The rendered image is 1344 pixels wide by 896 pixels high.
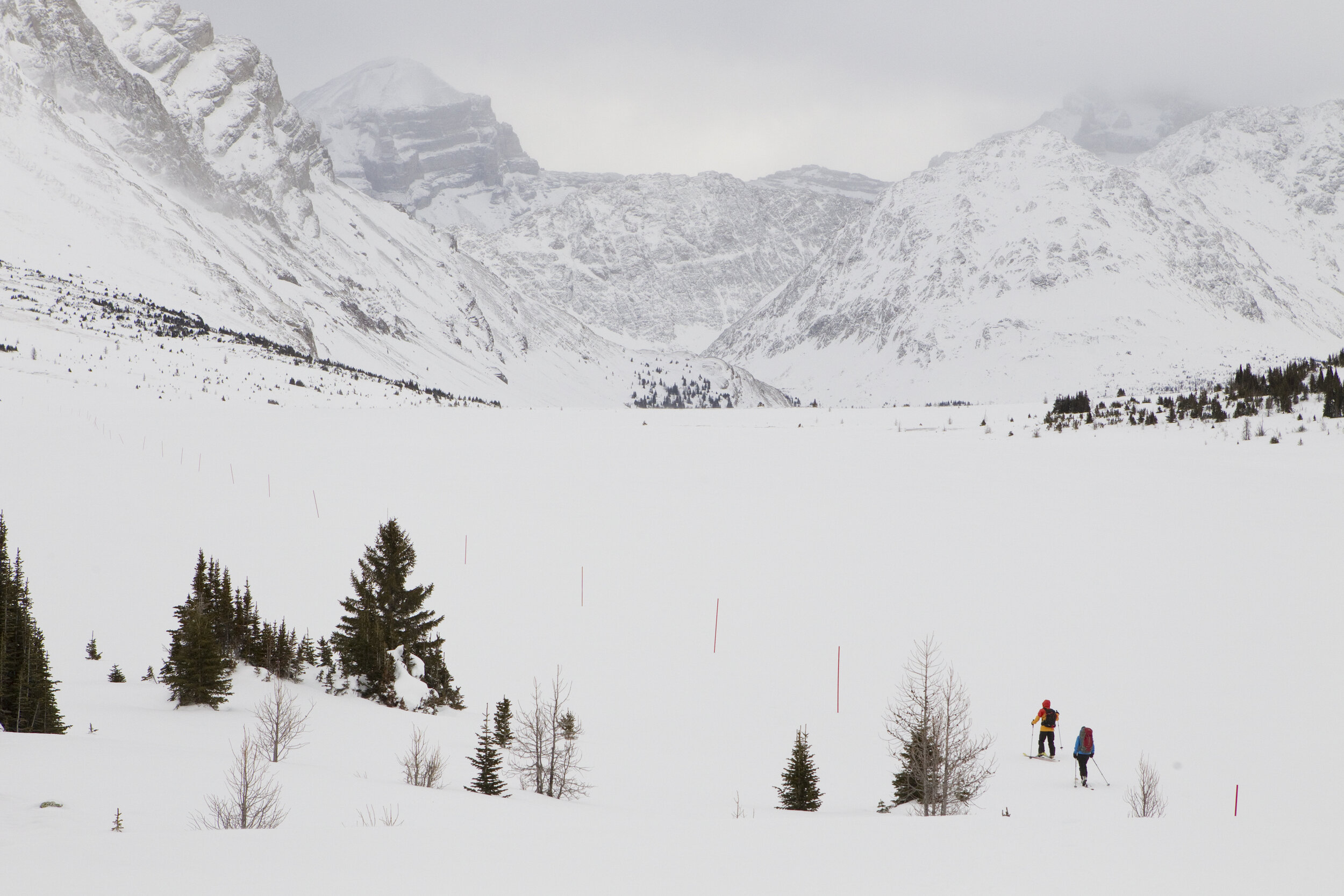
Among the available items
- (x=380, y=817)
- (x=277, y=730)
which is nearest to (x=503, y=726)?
(x=277, y=730)

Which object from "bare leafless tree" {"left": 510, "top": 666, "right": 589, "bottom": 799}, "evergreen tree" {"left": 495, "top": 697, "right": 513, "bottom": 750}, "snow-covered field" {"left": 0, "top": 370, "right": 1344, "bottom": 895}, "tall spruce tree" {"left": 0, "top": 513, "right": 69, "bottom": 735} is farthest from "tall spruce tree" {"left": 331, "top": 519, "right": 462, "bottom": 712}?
"tall spruce tree" {"left": 0, "top": 513, "right": 69, "bottom": 735}

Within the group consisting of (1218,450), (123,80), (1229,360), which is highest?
(123,80)

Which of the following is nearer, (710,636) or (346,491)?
(710,636)

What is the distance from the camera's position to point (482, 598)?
2630 cm

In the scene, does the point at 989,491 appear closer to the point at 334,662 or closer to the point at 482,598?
the point at 482,598

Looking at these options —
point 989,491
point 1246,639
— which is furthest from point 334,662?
point 989,491

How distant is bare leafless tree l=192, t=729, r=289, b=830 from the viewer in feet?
30.0

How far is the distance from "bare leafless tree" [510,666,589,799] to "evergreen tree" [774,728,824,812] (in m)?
3.19

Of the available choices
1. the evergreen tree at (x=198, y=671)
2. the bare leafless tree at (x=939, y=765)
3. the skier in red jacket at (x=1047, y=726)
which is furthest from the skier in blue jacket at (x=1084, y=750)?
the evergreen tree at (x=198, y=671)

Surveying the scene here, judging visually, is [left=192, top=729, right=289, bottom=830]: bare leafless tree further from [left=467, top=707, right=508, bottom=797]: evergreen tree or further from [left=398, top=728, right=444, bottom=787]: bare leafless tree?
[left=467, top=707, right=508, bottom=797]: evergreen tree

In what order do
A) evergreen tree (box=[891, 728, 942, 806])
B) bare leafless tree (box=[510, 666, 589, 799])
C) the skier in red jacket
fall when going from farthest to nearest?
the skier in red jacket
bare leafless tree (box=[510, 666, 589, 799])
evergreen tree (box=[891, 728, 942, 806])

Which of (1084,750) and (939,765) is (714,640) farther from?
(1084,750)

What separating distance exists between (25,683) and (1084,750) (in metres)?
16.8

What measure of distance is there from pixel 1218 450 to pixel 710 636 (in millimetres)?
30002
